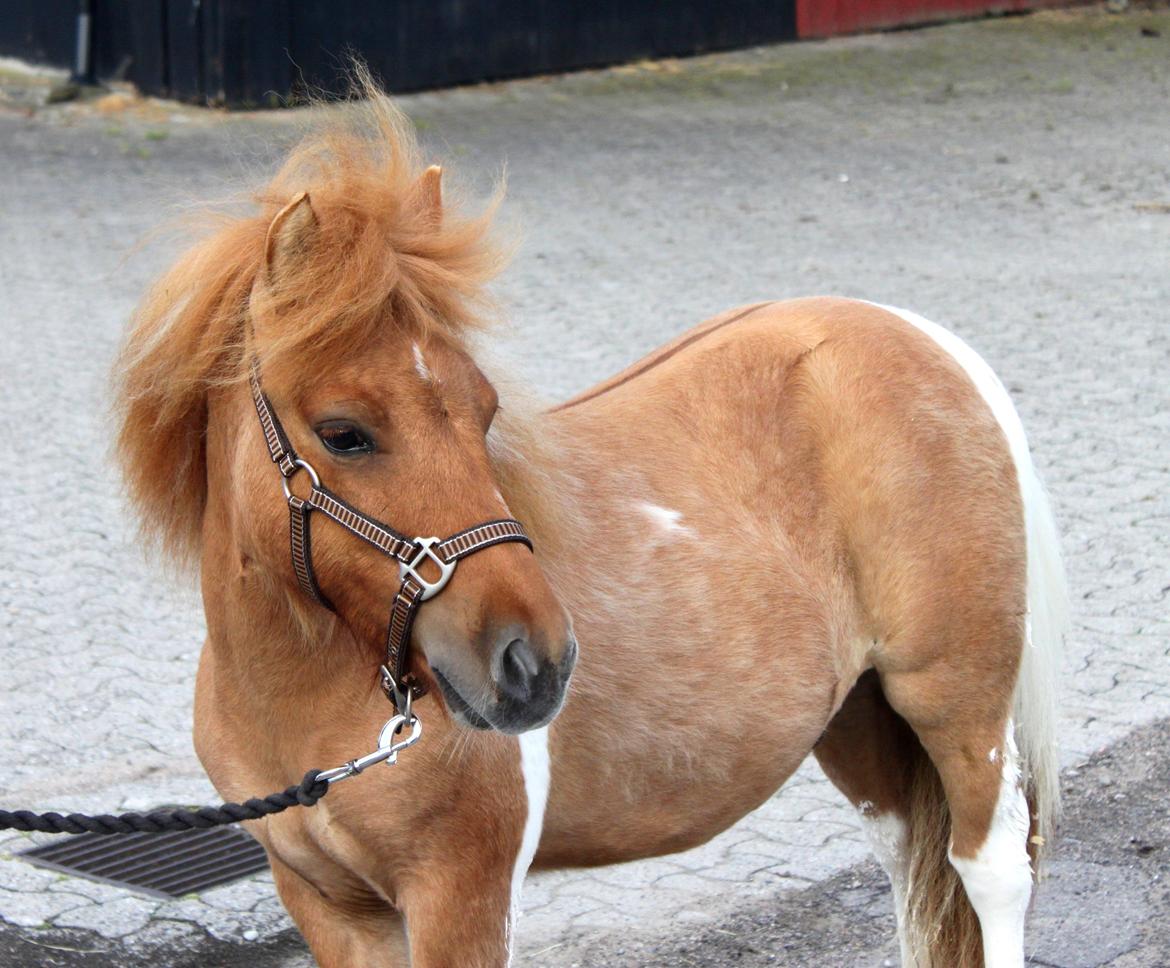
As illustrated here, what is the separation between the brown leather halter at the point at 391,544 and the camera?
85.7 inches

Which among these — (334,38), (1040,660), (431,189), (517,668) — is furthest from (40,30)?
Result: (517,668)

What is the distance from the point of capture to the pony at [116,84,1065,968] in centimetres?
226

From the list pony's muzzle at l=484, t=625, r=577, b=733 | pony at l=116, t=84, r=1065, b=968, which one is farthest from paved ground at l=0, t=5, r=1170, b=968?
pony's muzzle at l=484, t=625, r=577, b=733

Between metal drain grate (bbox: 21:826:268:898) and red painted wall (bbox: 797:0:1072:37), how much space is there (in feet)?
43.9

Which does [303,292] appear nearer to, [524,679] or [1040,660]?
[524,679]

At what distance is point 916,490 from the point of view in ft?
10.1

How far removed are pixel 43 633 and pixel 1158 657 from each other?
363 centimetres

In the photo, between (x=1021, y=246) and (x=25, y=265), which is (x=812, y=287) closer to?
(x=1021, y=246)

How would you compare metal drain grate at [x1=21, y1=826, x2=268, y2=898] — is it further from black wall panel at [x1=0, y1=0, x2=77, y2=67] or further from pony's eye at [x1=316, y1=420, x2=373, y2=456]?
black wall panel at [x1=0, y1=0, x2=77, y2=67]

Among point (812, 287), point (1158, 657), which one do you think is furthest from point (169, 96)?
point (1158, 657)

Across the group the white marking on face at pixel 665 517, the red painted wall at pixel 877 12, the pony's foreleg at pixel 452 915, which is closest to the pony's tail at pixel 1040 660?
the white marking on face at pixel 665 517

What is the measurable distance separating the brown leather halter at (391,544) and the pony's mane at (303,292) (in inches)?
5.1

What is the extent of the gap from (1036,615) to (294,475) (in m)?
1.68

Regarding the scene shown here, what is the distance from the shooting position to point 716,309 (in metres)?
8.82
